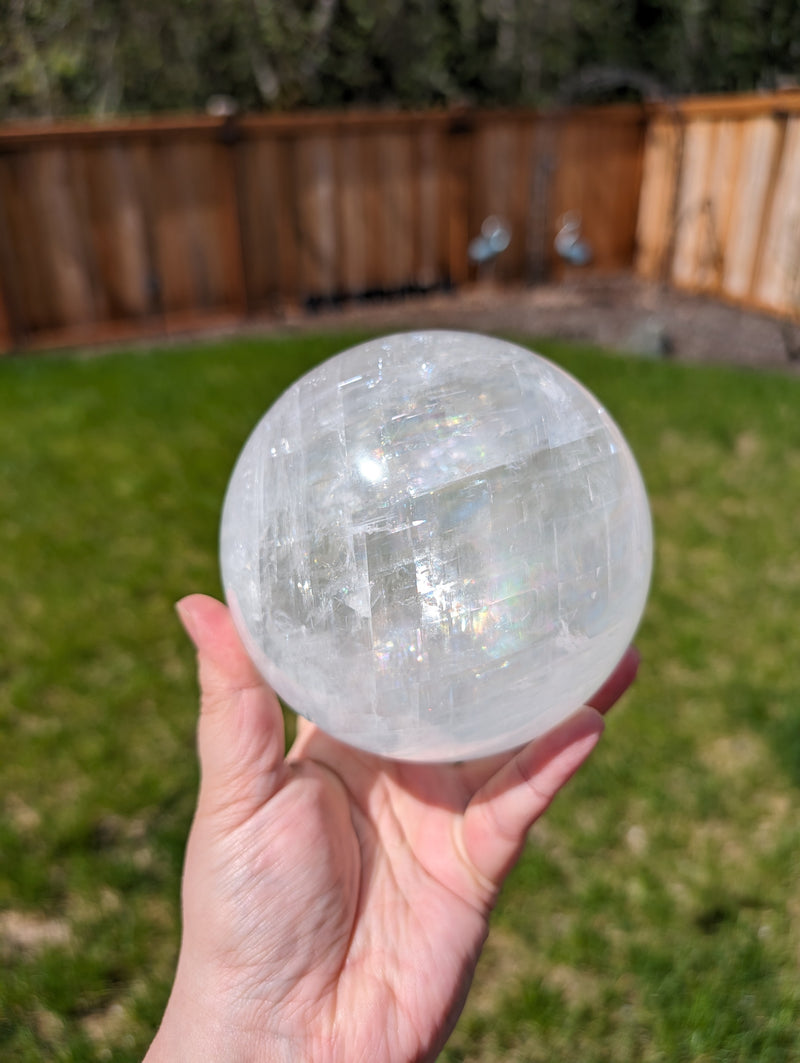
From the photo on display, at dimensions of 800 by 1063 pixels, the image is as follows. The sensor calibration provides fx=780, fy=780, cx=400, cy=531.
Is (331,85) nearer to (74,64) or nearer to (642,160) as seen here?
(74,64)

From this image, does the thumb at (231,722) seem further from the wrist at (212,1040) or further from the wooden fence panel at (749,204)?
the wooden fence panel at (749,204)

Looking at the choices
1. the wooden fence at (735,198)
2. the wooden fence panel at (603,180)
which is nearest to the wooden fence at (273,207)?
the wooden fence panel at (603,180)

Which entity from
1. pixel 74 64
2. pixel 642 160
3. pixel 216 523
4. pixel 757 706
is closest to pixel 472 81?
pixel 642 160

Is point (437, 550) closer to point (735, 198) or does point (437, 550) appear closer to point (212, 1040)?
point (212, 1040)

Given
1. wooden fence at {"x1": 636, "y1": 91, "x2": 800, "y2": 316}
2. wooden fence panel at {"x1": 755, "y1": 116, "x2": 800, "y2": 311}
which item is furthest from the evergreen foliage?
wooden fence panel at {"x1": 755, "y1": 116, "x2": 800, "y2": 311}

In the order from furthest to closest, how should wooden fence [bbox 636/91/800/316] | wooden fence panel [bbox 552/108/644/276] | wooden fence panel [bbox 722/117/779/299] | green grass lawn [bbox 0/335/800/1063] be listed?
wooden fence panel [bbox 552/108/644/276], wooden fence panel [bbox 722/117/779/299], wooden fence [bbox 636/91/800/316], green grass lawn [bbox 0/335/800/1063]

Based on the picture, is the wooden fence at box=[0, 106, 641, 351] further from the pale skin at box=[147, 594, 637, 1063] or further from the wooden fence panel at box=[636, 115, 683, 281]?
the pale skin at box=[147, 594, 637, 1063]

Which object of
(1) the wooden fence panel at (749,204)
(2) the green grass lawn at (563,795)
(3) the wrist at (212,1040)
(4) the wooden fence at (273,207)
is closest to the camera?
(3) the wrist at (212,1040)
